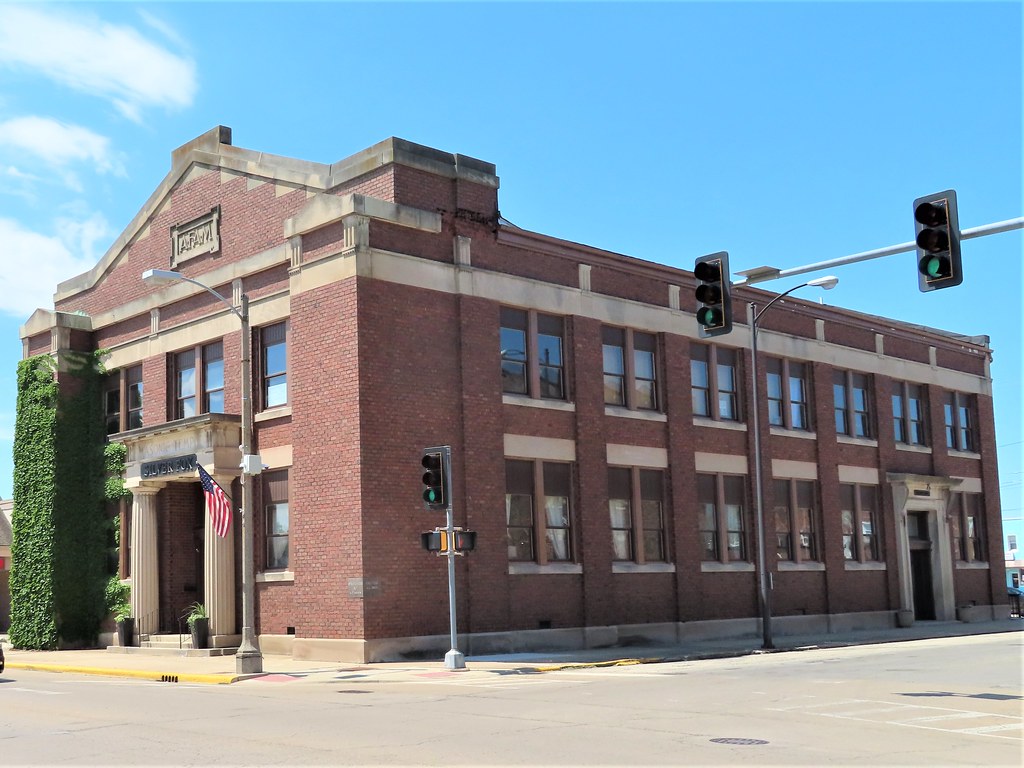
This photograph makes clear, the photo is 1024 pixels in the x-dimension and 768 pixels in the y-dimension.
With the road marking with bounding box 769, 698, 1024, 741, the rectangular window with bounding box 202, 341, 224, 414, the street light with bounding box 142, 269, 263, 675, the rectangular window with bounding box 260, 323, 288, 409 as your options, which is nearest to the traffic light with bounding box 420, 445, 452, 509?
the street light with bounding box 142, 269, 263, 675

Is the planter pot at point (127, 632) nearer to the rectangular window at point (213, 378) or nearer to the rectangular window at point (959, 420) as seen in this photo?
the rectangular window at point (213, 378)

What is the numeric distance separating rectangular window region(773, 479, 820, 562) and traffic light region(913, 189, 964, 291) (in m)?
22.2

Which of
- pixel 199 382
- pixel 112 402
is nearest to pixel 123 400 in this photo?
pixel 112 402

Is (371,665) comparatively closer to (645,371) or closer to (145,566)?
(145,566)

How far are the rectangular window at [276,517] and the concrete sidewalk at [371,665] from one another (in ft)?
7.37

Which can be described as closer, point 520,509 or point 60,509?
point 520,509

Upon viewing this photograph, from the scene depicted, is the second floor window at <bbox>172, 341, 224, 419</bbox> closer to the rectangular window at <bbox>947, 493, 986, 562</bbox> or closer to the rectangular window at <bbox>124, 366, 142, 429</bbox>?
the rectangular window at <bbox>124, 366, 142, 429</bbox>

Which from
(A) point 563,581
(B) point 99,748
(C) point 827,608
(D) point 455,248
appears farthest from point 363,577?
(C) point 827,608

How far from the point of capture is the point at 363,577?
82.3ft

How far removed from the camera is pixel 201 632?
93.6 ft

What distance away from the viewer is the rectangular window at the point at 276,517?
27.8 metres

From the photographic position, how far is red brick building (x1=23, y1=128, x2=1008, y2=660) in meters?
26.2

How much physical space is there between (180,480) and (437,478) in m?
10.8

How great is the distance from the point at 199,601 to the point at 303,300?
30.7ft
